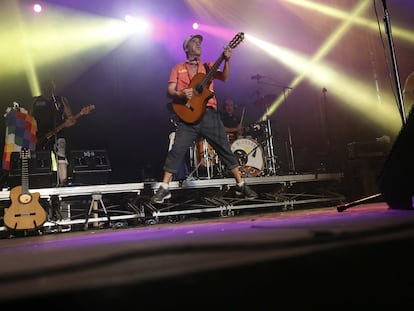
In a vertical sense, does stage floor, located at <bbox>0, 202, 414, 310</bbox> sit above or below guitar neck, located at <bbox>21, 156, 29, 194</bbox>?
below

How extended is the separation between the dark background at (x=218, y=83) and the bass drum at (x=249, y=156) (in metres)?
1.09

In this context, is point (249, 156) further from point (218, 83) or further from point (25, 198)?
point (25, 198)

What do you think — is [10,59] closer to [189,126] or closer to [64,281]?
[189,126]

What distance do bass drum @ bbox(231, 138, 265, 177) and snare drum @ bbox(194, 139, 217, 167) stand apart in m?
0.37

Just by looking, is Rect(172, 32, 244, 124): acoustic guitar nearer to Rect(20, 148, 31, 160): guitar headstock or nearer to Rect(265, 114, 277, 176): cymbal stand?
Rect(20, 148, 31, 160): guitar headstock

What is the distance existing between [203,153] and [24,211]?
8.97ft

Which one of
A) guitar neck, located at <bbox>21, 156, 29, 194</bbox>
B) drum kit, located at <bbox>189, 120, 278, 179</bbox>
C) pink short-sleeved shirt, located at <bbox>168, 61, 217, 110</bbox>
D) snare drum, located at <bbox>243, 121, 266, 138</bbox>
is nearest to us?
pink short-sleeved shirt, located at <bbox>168, 61, 217, 110</bbox>

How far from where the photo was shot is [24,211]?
4.18 m

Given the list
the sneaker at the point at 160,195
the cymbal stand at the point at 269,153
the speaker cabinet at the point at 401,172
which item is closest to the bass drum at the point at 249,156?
the cymbal stand at the point at 269,153

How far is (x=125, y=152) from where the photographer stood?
719 cm

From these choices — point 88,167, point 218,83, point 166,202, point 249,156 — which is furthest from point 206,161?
point 218,83

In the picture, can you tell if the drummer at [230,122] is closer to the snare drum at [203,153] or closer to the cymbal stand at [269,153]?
the cymbal stand at [269,153]

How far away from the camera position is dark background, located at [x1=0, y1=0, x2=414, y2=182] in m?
6.73

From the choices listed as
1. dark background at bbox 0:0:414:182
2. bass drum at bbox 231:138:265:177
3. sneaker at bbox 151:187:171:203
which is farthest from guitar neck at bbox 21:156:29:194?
bass drum at bbox 231:138:265:177
